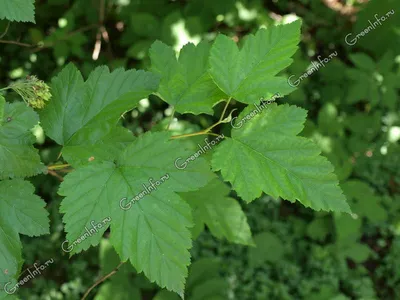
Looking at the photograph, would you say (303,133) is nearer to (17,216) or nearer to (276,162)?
(276,162)

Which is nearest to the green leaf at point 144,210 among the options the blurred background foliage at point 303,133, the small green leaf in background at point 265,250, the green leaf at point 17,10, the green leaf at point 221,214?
the green leaf at point 17,10

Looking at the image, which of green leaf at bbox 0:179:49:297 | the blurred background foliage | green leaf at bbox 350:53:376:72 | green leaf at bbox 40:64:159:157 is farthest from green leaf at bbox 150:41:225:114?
green leaf at bbox 350:53:376:72

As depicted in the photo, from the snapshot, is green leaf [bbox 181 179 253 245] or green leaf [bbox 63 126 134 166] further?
green leaf [bbox 181 179 253 245]

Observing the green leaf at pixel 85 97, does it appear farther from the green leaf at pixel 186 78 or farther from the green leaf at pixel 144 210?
the green leaf at pixel 144 210

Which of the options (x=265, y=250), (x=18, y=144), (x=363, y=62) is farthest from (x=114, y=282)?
(x=363, y=62)

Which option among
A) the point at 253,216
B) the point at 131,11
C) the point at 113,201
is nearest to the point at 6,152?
the point at 113,201

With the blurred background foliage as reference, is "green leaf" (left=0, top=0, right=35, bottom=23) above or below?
above

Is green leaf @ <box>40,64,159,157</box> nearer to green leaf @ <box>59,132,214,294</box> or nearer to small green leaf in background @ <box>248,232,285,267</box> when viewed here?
green leaf @ <box>59,132,214,294</box>

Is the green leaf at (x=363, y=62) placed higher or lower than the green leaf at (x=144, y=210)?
lower
